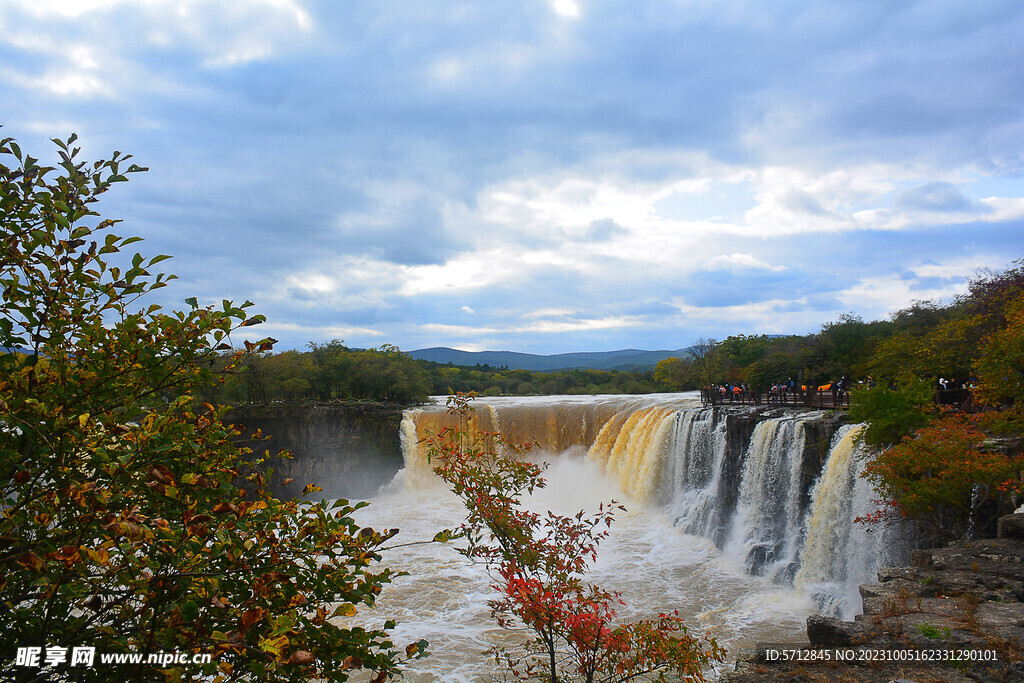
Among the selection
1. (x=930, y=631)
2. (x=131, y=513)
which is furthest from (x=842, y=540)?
(x=131, y=513)

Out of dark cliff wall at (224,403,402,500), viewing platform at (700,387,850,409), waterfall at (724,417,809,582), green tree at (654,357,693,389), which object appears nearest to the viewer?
waterfall at (724,417,809,582)

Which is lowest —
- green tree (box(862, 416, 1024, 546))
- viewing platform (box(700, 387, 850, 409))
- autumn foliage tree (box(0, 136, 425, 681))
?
green tree (box(862, 416, 1024, 546))

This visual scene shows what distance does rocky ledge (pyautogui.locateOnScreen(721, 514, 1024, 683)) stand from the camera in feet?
20.0

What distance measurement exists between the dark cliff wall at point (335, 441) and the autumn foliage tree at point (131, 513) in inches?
1218

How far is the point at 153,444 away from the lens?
7.95ft

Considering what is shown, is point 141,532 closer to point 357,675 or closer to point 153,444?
point 153,444

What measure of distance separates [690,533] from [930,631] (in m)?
12.7

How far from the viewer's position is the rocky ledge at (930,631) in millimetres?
6105

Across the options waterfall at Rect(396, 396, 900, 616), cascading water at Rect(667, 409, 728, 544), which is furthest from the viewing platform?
cascading water at Rect(667, 409, 728, 544)

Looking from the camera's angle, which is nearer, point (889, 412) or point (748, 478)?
point (889, 412)

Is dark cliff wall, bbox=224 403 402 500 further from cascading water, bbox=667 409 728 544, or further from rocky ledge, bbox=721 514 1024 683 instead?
rocky ledge, bbox=721 514 1024 683

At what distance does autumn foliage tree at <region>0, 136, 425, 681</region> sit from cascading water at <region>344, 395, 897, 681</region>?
13.4 ft

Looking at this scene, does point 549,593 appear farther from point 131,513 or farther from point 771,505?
point 771,505

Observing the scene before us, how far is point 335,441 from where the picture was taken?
111ft
